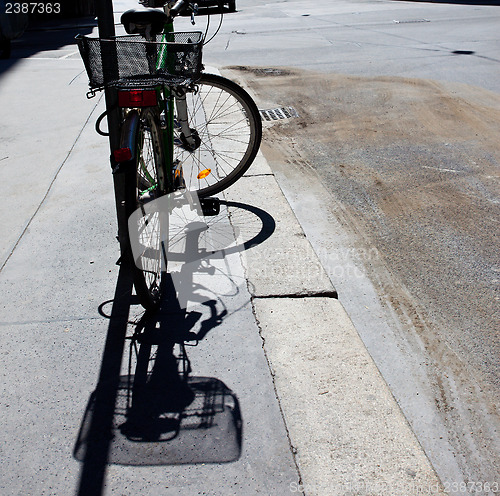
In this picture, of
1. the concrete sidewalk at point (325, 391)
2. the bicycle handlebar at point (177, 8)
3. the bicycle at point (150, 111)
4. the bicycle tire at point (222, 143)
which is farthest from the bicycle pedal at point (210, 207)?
the bicycle handlebar at point (177, 8)

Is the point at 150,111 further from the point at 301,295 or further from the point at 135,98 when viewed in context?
Answer: the point at 301,295

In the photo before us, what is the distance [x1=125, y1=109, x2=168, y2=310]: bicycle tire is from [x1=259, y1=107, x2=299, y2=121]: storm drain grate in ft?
12.0

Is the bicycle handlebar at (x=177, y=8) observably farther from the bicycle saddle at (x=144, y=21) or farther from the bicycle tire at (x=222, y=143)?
the bicycle saddle at (x=144, y=21)

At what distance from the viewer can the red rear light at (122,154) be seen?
9.78 ft

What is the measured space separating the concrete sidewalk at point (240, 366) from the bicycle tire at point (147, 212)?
1.03ft

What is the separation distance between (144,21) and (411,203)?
2578 mm

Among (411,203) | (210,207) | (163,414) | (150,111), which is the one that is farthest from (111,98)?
(411,203)

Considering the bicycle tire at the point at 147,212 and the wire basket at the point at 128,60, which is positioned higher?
the wire basket at the point at 128,60

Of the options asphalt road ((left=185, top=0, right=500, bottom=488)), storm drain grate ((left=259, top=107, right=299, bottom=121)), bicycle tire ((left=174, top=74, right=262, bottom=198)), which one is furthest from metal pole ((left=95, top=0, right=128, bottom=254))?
storm drain grate ((left=259, top=107, right=299, bottom=121))

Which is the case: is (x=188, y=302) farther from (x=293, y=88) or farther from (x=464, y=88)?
(x=464, y=88)

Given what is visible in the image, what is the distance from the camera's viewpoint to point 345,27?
15.1 m

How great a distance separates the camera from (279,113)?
24.7 ft

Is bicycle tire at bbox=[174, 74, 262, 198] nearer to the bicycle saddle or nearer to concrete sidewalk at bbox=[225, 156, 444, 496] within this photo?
the bicycle saddle

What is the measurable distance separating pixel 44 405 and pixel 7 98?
615cm
